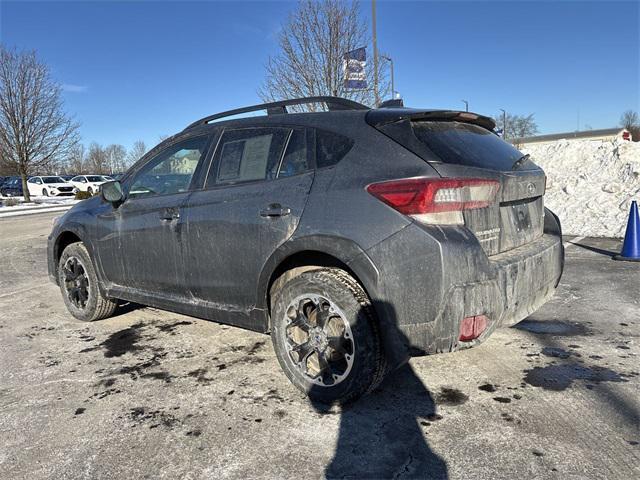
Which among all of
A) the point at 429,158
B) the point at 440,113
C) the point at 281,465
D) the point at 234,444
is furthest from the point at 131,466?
the point at 440,113

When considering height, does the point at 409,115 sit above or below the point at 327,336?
above

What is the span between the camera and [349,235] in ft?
9.23

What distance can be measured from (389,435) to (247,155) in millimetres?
2108

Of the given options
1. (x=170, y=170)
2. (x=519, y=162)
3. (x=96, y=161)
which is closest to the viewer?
(x=519, y=162)

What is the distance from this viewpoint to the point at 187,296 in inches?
152

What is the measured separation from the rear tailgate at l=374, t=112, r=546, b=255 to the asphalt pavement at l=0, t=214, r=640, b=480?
0.97m

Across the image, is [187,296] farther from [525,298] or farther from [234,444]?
[525,298]

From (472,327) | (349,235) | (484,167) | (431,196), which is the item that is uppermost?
(484,167)

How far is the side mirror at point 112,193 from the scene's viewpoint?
14.2 feet

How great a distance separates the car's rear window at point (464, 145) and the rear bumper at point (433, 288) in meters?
0.49

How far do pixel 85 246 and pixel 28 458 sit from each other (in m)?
2.57

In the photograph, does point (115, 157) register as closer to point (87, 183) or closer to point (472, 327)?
point (87, 183)

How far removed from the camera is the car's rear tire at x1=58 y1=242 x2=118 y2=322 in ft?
15.7

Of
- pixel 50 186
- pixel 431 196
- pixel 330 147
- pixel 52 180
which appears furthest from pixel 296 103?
pixel 52 180
